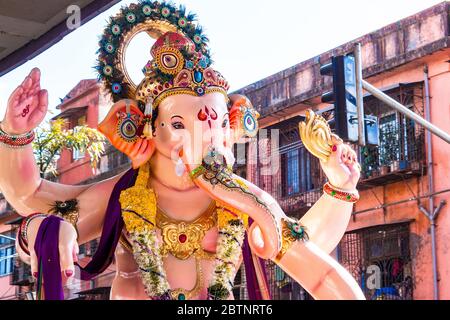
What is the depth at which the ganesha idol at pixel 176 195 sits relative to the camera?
13.4 feet

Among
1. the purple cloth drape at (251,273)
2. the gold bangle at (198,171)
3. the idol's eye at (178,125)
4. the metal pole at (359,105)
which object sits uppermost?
the metal pole at (359,105)

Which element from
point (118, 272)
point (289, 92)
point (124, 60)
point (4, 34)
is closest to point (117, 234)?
point (118, 272)

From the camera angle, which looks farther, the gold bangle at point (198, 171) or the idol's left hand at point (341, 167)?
the idol's left hand at point (341, 167)

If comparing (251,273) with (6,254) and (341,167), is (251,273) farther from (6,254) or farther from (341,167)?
(6,254)

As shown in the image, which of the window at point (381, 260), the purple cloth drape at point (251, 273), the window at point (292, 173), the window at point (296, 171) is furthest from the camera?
the window at point (292, 173)

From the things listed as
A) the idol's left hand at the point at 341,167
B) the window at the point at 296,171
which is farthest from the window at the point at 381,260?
the idol's left hand at the point at 341,167

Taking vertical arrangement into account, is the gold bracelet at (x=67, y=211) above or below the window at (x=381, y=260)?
below

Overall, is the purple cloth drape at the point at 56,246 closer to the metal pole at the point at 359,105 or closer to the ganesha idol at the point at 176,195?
the ganesha idol at the point at 176,195

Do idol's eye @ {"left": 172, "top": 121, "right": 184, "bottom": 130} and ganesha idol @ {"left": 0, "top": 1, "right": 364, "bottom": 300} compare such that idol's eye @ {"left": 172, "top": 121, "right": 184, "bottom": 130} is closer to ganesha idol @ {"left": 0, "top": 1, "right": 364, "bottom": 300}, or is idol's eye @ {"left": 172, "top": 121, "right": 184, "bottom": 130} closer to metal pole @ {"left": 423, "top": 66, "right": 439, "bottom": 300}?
ganesha idol @ {"left": 0, "top": 1, "right": 364, "bottom": 300}

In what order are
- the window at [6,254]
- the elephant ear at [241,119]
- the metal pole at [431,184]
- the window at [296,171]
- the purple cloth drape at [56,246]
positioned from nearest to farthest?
1. the purple cloth drape at [56,246]
2. the elephant ear at [241,119]
3. the metal pole at [431,184]
4. the window at [296,171]
5. the window at [6,254]

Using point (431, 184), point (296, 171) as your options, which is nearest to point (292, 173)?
point (296, 171)

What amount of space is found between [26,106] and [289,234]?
50.2 inches

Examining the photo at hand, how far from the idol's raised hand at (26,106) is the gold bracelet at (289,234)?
3.85ft

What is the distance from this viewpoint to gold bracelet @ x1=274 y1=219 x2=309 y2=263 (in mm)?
4199
